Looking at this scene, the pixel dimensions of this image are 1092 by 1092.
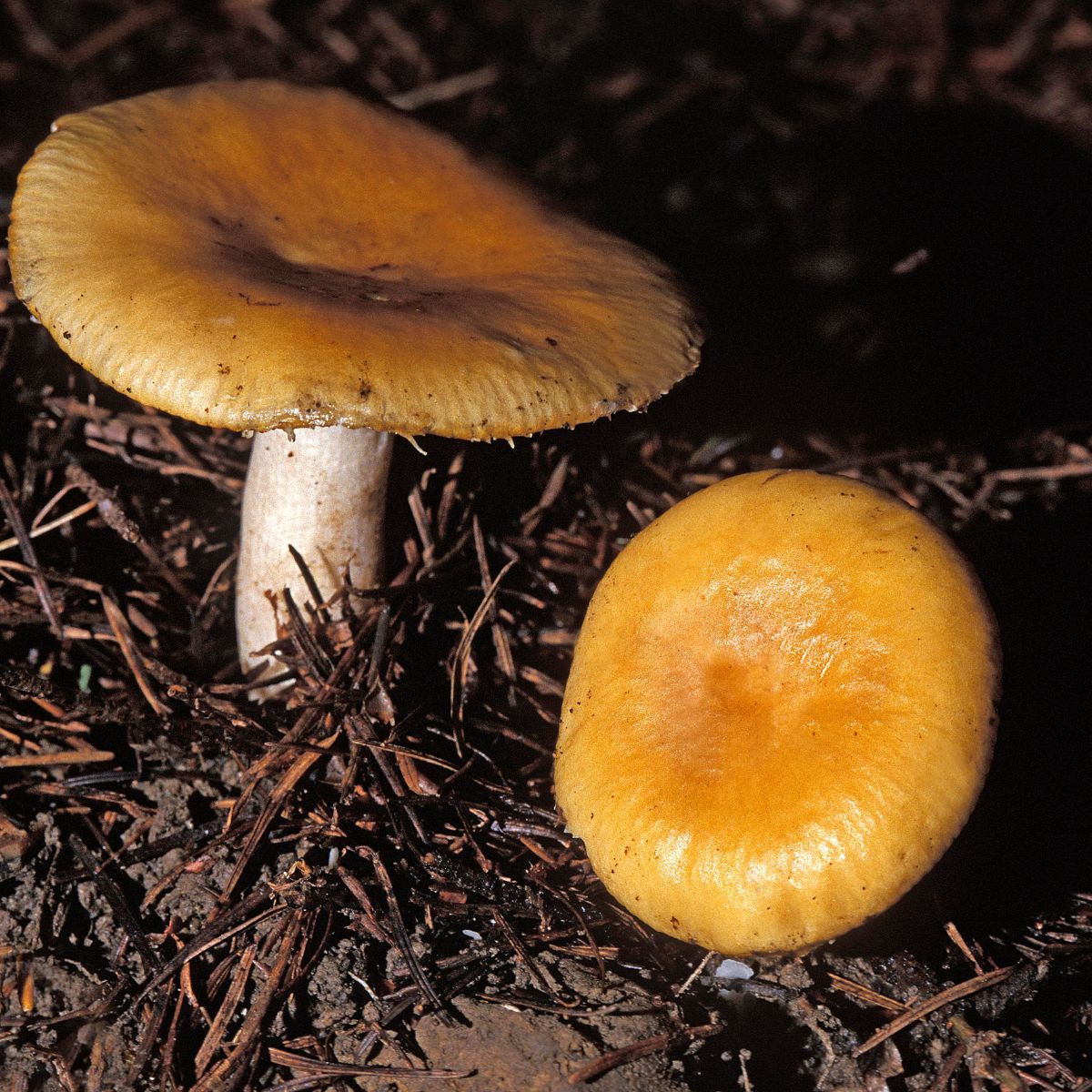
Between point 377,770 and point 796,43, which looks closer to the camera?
point 377,770

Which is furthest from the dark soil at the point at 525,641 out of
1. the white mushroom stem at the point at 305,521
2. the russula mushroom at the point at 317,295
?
the russula mushroom at the point at 317,295

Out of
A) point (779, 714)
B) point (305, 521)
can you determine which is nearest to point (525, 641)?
point (305, 521)

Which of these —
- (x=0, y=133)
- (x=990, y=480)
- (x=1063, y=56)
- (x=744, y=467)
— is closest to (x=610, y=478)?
(x=744, y=467)

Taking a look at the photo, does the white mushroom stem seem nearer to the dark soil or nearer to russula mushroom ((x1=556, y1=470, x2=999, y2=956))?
the dark soil

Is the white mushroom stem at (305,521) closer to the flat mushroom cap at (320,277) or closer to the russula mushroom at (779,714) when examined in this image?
the flat mushroom cap at (320,277)

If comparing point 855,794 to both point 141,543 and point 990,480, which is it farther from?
point 141,543

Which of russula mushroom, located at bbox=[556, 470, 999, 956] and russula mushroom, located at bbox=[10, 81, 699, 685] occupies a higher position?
russula mushroom, located at bbox=[10, 81, 699, 685]

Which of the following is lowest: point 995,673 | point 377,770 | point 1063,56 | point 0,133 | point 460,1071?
point 460,1071

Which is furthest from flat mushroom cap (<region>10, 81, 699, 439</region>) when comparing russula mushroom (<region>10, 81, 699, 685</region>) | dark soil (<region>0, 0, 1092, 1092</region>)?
dark soil (<region>0, 0, 1092, 1092</region>)
